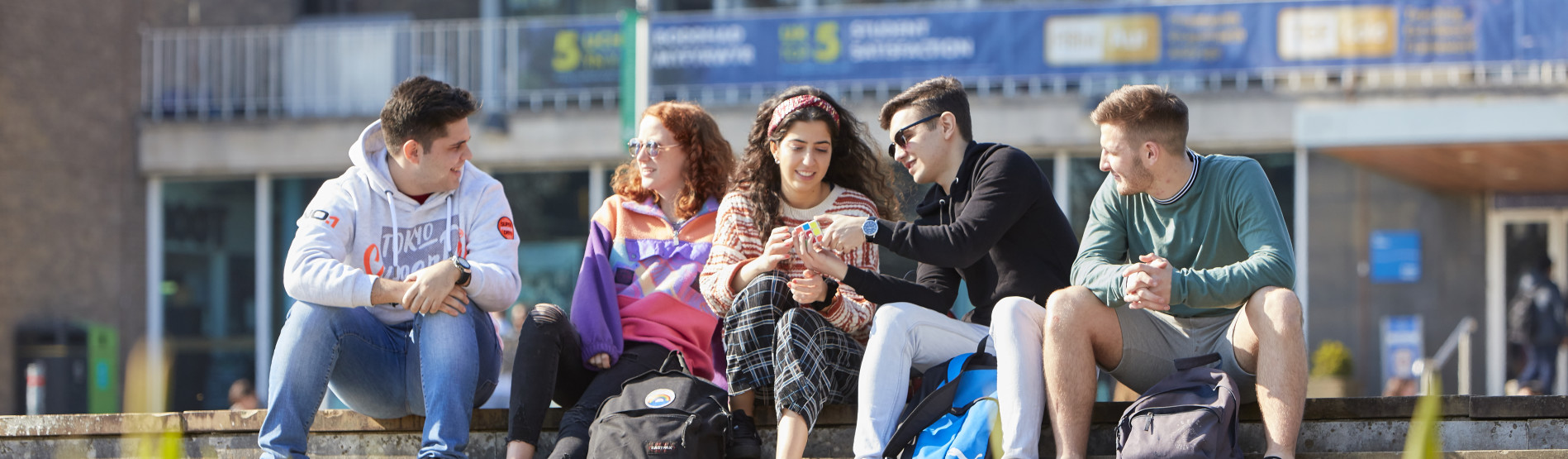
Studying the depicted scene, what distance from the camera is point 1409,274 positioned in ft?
37.2

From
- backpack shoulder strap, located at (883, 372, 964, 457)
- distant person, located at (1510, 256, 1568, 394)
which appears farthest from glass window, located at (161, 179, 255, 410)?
distant person, located at (1510, 256, 1568, 394)

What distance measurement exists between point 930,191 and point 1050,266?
0.46 m

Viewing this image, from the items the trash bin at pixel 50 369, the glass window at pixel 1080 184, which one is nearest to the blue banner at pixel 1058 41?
the glass window at pixel 1080 184

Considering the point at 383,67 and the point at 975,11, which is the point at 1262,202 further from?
the point at 383,67

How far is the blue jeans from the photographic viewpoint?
11.6 ft

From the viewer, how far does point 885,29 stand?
10594 mm

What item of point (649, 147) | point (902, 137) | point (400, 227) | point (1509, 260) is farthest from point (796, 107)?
point (1509, 260)

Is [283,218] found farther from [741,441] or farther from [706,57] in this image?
[741,441]

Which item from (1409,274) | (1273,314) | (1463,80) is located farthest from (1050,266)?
(1409,274)

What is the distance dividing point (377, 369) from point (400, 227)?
0.44 m

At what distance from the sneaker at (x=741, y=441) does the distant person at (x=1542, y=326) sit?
8.64 m

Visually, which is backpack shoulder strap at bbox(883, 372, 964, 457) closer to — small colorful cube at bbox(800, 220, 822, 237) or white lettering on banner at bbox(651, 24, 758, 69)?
small colorful cube at bbox(800, 220, 822, 237)

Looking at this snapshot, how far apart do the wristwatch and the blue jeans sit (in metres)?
0.09

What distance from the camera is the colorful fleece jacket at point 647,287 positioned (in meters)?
3.99
